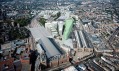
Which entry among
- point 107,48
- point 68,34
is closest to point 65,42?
point 68,34

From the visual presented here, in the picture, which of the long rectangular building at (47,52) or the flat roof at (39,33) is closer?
the long rectangular building at (47,52)

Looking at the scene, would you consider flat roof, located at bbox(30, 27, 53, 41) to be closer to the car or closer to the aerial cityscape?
the aerial cityscape

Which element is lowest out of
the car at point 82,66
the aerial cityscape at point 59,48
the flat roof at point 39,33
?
the car at point 82,66

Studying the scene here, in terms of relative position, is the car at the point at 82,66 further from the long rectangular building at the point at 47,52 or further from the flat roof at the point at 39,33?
the flat roof at the point at 39,33

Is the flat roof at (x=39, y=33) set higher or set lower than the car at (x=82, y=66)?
higher

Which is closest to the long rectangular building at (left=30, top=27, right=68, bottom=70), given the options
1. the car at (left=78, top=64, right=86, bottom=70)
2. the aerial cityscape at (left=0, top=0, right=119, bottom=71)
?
the aerial cityscape at (left=0, top=0, right=119, bottom=71)

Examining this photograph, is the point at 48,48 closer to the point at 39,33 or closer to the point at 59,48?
the point at 59,48

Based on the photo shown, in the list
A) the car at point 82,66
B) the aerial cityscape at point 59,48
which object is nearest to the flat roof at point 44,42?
the aerial cityscape at point 59,48

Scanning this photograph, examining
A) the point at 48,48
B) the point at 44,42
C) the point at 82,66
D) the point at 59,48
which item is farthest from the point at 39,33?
the point at 82,66

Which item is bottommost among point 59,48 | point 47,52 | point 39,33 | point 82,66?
point 82,66

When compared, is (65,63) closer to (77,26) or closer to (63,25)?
(63,25)

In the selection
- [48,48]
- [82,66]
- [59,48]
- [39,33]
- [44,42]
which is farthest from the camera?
[39,33]
